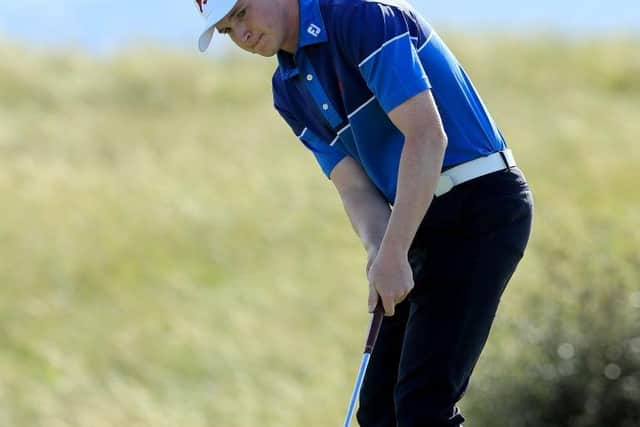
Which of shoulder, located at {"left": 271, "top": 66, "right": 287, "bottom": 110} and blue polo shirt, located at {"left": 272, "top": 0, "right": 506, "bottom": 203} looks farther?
shoulder, located at {"left": 271, "top": 66, "right": 287, "bottom": 110}

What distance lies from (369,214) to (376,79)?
2.10 ft

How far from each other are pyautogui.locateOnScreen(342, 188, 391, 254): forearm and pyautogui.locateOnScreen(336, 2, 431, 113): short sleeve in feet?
1.78

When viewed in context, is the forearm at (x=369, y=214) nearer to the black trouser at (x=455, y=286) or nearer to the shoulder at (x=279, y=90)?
the black trouser at (x=455, y=286)

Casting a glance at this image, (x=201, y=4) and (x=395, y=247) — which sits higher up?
(x=201, y=4)

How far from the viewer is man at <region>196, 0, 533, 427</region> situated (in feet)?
14.8

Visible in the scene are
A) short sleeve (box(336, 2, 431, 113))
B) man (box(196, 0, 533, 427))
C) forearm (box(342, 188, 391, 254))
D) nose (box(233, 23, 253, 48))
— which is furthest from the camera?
forearm (box(342, 188, 391, 254))

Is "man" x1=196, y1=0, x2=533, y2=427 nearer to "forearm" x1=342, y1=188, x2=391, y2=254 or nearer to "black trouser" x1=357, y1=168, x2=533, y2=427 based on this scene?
"black trouser" x1=357, y1=168, x2=533, y2=427

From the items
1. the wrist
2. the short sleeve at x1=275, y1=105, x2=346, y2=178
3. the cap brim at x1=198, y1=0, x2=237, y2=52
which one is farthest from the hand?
the cap brim at x1=198, y1=0, x2=237, y2=52

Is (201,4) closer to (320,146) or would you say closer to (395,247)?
(320,146)

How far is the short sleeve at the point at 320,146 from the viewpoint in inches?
197

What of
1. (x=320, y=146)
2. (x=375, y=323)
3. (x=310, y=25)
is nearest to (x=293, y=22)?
(x=310, y=25)

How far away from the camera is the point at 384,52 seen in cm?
441

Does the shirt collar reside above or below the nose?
below

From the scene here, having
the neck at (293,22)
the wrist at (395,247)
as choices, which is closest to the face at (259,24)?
the neck at (293,22)
